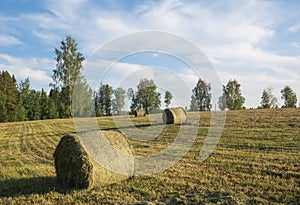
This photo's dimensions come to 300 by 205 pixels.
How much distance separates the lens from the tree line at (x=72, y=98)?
138 ft

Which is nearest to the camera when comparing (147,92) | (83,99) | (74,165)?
(74,165)

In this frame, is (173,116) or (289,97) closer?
(173,116)

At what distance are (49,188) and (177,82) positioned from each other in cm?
595

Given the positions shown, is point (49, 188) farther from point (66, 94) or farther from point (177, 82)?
point (66, 94)

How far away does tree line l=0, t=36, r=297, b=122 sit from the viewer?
41.9 metres

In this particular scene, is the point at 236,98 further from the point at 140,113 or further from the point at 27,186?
the point at 27,186

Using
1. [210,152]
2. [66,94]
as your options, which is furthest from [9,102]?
[210,152]

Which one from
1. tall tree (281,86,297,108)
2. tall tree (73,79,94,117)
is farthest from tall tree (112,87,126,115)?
tall tree (281,86,297,108)

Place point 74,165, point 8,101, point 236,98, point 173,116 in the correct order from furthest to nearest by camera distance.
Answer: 1. point 236,98
2. point 8,101
3. point 173,116
4. point 74,165

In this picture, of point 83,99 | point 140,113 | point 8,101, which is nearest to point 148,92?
point 140,113

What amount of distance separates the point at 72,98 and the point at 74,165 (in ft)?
123

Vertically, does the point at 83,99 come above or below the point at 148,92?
above

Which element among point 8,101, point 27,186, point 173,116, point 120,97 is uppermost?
point 8,101

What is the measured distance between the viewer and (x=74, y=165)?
732 cm
